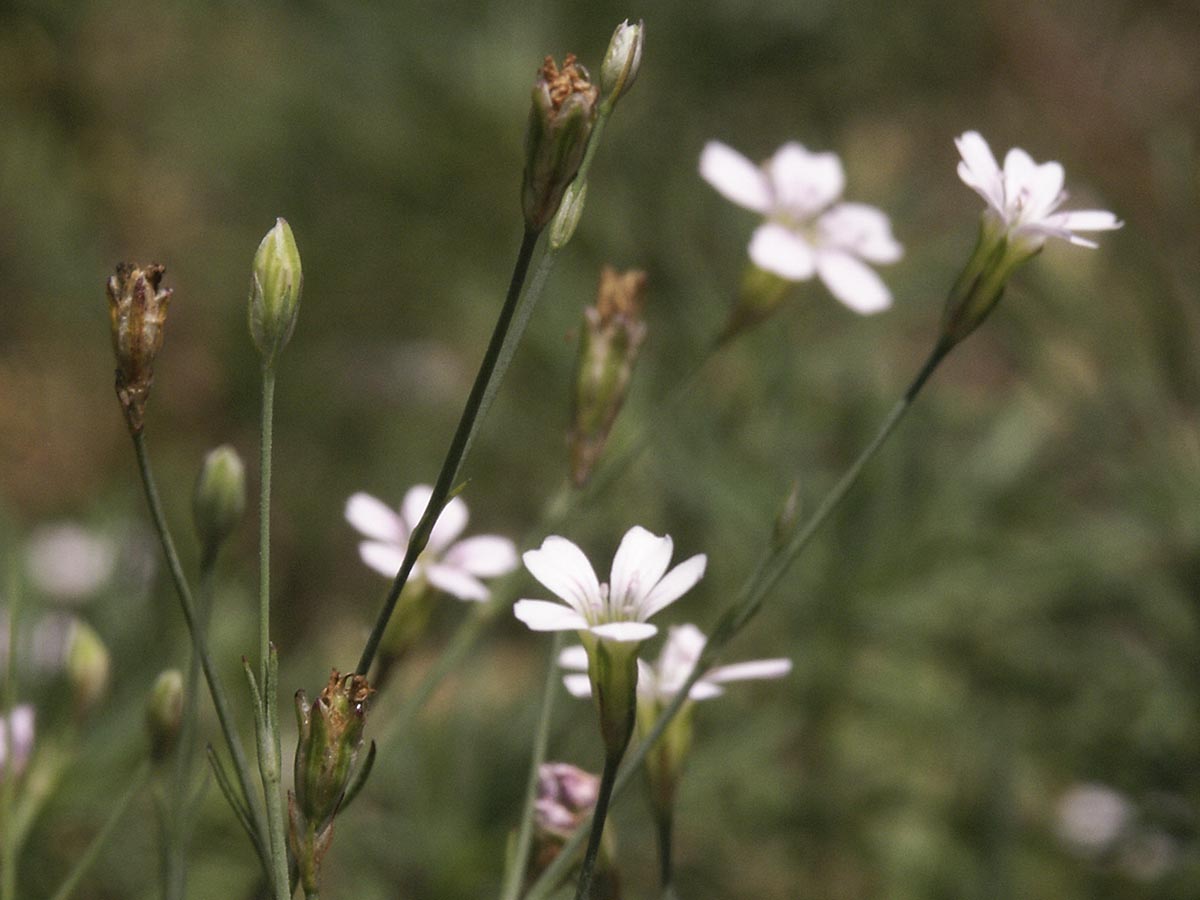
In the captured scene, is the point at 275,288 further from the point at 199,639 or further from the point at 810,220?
the point at 810,220

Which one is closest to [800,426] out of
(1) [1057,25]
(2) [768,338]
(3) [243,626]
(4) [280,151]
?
(2) [768,338]

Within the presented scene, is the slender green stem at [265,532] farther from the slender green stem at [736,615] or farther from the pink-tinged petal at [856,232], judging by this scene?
the pink-tinged petal at [856,232]

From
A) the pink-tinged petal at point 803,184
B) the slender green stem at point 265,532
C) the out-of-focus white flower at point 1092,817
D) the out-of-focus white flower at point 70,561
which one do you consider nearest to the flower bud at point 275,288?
the slender green stem at point 265,532

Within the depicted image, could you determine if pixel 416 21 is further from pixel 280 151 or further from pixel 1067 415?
pixel 1067 415

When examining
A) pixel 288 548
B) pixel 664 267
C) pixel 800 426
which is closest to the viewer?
pixel 800 426

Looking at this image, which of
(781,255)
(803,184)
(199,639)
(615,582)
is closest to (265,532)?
(199,639)

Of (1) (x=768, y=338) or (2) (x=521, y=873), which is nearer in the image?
(2) (x=521, y=873)
